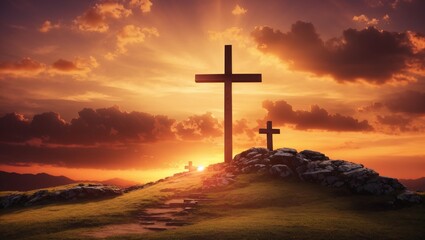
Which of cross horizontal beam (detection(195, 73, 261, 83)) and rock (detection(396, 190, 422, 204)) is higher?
cross horizontal beam (detection(195, 73, 261, 83))

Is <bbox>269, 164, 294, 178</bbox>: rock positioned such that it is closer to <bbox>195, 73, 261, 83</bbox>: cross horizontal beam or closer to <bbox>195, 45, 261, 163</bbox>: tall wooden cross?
<bbox>195, 45, 261, 163</bbox>: tall wooden cross

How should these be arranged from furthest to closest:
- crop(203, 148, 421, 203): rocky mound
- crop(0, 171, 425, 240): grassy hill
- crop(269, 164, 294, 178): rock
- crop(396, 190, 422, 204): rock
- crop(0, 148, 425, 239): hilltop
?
crop(269, 164, 294, 178): rock → crop(203, 148, 421, 203): rocky mound → crop(396, 190, 422, 204): rock → crop(0, 148, 425, 239): hilltop → crop(0, 171, 425, 240): grassy hill

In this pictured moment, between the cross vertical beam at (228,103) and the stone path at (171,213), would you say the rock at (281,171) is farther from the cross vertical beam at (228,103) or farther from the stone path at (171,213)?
the stone path at (171,213)

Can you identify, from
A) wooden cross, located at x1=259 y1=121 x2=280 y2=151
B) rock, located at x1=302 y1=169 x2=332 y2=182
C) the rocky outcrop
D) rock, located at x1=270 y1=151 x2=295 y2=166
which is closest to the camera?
rock, located at x1=302 y1=169 x2=332 y2=182

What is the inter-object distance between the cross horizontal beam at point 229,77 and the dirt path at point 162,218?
44.4 ft

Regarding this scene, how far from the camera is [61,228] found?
87.3 feet

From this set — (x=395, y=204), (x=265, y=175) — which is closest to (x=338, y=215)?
(x=395, y=204)

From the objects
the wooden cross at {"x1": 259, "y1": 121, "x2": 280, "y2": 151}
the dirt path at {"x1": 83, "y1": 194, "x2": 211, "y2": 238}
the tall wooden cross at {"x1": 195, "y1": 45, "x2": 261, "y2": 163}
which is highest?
the tall wooden cross at {"x1": 195, "y1": 45, "x2": 261, "y2": 163}

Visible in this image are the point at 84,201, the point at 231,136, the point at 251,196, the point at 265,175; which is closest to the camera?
the point at 251,196

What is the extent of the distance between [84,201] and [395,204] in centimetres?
2736

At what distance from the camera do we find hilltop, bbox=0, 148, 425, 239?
76.7 ft

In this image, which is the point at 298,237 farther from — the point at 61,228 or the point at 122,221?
the point at 61,228

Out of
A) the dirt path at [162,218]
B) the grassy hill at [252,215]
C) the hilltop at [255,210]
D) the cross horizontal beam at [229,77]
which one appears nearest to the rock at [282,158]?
the hilltop at [255,210]

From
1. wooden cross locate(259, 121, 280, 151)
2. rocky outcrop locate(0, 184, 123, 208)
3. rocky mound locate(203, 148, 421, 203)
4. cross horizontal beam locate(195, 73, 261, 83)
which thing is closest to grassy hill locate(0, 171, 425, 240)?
rocky mound locate(203, 148, 421, 203)
